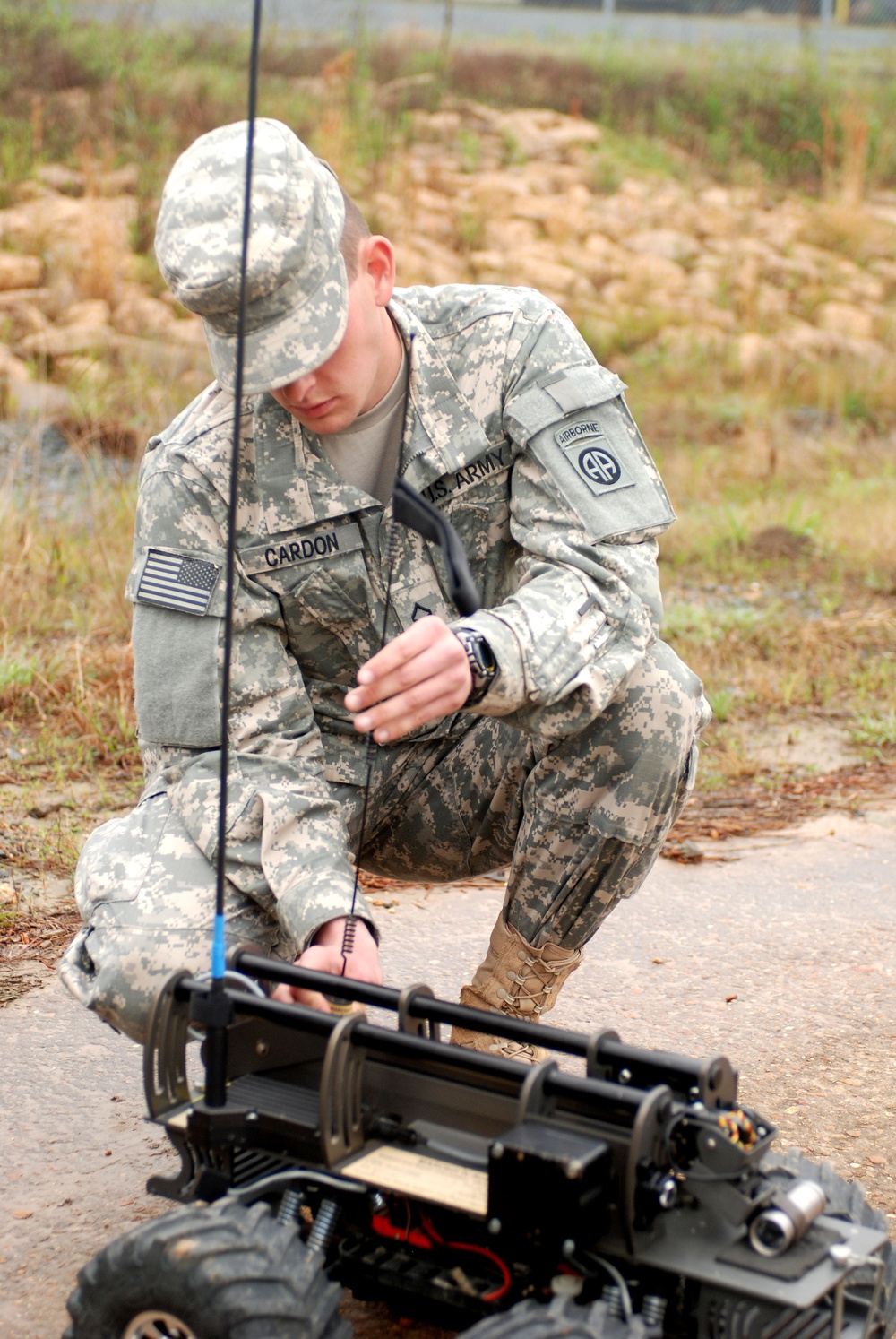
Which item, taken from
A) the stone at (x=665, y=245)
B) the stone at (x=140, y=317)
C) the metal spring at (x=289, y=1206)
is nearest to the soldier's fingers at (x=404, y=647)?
the metal spring at (x=289, y=1206)

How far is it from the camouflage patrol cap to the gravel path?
1.17m

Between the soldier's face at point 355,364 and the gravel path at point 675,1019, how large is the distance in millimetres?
1139

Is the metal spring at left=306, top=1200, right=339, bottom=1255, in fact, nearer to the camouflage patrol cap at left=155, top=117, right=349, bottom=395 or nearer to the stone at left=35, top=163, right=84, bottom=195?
the camouflage patrol cap at left=155, top=117, right=349, bottom=395

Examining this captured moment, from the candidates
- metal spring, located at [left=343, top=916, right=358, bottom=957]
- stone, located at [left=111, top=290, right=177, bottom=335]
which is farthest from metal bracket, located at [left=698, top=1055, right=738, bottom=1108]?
stone, located at [left=111, top=290, right=177, bottom=335]

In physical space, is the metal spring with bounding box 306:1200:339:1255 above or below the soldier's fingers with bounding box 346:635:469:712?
below

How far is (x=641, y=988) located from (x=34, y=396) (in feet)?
17.4

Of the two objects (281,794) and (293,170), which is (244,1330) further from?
(293,170)

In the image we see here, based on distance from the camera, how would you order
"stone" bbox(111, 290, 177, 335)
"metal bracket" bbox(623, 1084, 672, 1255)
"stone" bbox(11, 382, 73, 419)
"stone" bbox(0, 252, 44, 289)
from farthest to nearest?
"stone" bbox(0, 252, 44, 289) < "stone" bbox(111, 290, 177, 335) < "stone" bbox(11, 382, 73, 419) < "metal bracket" bbox(623, 1084, 672, 1255)

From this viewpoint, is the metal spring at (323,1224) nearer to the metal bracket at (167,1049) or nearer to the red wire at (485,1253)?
the red wire at (485,1253)

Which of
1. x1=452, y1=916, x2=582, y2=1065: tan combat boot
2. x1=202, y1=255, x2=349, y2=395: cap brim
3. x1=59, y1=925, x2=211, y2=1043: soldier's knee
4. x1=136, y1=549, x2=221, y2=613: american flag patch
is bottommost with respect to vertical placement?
x1=452, y1=916, x2=582, y2=1065: tan combat boot

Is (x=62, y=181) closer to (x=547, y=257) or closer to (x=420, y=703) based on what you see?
(x=547, y=257)

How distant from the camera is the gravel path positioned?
2.01 m

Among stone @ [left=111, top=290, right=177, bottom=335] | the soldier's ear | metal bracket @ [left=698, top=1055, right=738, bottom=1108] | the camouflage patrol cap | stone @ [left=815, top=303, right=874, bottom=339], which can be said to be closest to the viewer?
metal bracket @ [left=698, top=1055, right=738, bottom=1108]

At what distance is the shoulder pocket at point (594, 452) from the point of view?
217 centimetres
